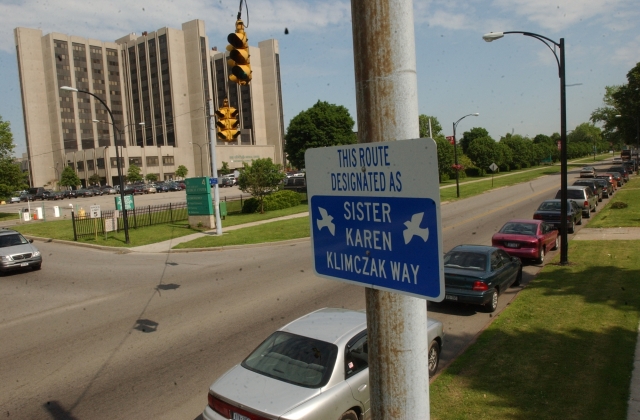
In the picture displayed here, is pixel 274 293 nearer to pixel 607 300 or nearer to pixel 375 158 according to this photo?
pixel 607 300

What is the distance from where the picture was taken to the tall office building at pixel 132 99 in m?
97.3

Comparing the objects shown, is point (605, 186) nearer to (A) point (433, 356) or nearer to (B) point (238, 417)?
(A) point (433, 356)

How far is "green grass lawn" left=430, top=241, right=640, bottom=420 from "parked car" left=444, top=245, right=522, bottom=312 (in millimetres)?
569

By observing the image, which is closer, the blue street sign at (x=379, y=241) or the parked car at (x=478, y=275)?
the blue street sign at (x=379, y=241)

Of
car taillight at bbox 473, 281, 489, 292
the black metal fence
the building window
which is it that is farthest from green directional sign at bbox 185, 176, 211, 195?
the building window

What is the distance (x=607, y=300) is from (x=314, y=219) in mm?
10486

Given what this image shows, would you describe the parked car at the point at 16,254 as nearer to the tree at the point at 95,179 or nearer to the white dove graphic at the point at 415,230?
the white dove graphic at the point at 415,230

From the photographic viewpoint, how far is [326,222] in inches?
105

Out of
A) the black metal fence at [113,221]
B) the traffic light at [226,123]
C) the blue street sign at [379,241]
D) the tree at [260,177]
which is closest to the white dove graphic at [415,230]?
the blue street sign at [379,241]

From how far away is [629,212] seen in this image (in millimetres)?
26250

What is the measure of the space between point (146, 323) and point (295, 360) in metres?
6.20

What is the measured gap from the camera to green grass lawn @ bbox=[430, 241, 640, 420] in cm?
629

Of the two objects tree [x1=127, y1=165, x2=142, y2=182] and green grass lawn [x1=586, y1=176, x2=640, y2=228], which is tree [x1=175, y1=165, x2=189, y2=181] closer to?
tree [x1=127, y1=165, x2=142, y2=182]

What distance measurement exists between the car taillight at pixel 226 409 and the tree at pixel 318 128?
Result: 158 ft
